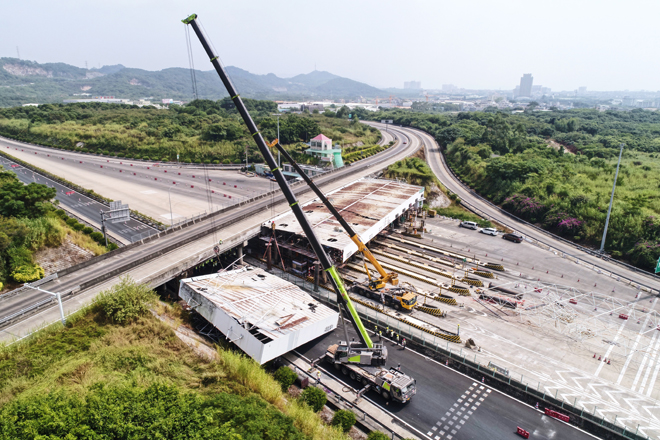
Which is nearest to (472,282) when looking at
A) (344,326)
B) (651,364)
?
(651,364)

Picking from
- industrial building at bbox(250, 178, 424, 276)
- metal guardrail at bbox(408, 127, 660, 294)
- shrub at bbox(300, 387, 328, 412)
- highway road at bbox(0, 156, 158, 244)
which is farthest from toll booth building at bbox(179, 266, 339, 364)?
metal guardrail at bbox(408, 127, 660, 294)

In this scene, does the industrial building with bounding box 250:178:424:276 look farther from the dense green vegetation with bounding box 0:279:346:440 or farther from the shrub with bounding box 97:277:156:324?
the dense green vegetation with bounding box 0:279:346:440

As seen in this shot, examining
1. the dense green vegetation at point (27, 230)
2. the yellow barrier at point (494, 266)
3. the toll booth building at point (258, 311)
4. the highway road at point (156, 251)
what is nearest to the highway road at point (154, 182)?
the highway road at point (156, 251)

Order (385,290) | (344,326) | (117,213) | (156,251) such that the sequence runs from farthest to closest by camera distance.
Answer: (117,213) < (156,251) < (385,290) < (344,326)

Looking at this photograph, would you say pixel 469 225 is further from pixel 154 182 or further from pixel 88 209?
pixel 154 182

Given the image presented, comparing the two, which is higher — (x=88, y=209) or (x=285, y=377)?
(x=88, y=209)

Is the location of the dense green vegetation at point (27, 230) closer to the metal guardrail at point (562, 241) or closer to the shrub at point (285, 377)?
the shrub at point (285, 377)
